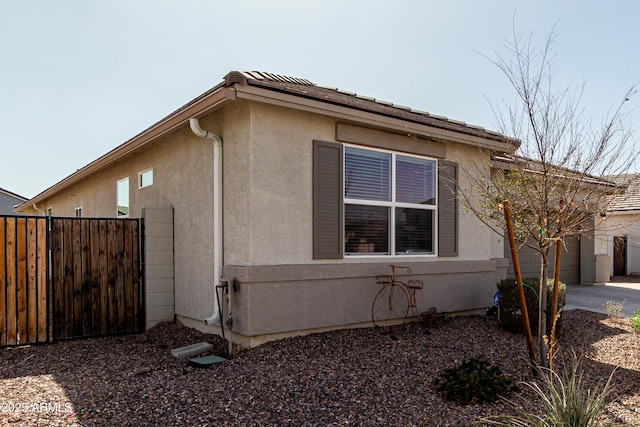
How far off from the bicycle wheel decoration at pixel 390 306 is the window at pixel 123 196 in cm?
608

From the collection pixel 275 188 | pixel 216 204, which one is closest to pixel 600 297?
pixel 275 188

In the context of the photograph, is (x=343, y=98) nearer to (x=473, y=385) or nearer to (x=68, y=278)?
(x=473, y=385)

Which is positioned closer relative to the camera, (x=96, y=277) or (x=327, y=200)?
(x=327, y=200)

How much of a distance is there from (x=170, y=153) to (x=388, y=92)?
15.3 feet

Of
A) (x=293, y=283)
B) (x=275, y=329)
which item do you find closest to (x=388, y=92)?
(x=293, y=283)

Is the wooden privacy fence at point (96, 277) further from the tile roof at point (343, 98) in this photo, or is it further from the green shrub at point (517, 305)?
the green shrub at point (517, 305)

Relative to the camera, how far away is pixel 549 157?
482 centimetres

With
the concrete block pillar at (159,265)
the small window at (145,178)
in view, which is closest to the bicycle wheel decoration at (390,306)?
the concrete block pillar at (159,265)

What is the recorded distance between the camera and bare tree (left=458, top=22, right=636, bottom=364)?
185 inches

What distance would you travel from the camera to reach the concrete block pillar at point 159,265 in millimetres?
7352

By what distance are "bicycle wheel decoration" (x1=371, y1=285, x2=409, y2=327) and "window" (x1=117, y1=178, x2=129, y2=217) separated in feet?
19.9

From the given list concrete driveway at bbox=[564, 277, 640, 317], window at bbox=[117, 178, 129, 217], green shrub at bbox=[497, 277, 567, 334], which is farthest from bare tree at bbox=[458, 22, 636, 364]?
window at bbox=[117, 178, 129, 217]

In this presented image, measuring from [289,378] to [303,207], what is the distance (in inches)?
92.3

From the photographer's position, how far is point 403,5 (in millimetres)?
7539
